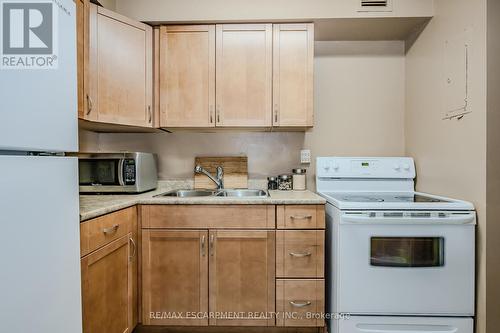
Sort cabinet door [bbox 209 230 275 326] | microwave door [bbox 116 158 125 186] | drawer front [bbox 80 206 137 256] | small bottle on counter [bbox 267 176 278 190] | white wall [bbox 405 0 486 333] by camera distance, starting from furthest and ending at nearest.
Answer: small bottle on counter [bbox 267 176 278 190] → microwave door [bbox 116 158 125 186] → cabinet door [bbox 209 230 275 326] → white wall [bbox 405 0 486 333] → drawer front [bbox 80 206 137 256]

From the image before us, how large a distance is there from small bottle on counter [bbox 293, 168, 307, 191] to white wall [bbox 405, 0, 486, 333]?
0.82 metres

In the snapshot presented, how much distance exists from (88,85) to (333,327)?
6.50ft

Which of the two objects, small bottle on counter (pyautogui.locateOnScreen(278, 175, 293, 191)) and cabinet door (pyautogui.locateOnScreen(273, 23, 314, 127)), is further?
small bottle on counter (pyautogui.locateOnScreen(278, 175, 293, 191))

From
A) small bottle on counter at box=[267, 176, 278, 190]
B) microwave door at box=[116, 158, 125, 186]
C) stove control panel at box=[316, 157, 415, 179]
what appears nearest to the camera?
microwave door at box=[116, 158, 125, 186]

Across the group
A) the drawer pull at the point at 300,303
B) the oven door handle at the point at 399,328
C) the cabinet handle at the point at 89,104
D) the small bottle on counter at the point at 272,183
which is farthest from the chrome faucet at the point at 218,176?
the oven door handle at the point at 399,328

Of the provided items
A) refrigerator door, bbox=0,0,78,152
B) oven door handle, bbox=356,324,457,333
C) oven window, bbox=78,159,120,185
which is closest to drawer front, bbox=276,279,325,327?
oven door handle, bbox=356,324,457,333

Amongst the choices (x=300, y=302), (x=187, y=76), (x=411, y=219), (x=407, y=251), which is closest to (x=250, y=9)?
(x=187, y=76)

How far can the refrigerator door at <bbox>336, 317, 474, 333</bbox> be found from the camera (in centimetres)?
152

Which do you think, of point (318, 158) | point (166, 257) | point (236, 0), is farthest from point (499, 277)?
point (236, 0)

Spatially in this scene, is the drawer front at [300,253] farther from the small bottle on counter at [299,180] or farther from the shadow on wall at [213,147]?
the shadow on wall at [213,147]

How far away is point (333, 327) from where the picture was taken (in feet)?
5.49

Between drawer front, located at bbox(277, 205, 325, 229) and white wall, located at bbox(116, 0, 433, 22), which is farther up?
white wall, located at bbox(116, 0, 433, 22)

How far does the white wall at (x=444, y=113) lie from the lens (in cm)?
145

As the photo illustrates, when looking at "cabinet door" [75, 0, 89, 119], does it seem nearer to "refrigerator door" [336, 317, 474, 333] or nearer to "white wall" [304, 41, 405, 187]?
"white wall" [304, 41, 405, 187]
